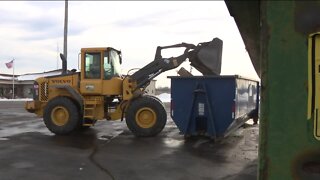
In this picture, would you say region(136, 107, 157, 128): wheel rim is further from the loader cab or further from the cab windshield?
the cab windshield

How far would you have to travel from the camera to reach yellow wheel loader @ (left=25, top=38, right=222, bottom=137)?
Result: 14.1 m

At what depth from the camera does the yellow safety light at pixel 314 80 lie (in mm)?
2240

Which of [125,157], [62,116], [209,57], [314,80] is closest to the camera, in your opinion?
[314,80]

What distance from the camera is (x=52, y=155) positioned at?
33.0 feet

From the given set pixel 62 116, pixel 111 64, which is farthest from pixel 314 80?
pixel 62 116

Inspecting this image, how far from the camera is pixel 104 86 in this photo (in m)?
14.2

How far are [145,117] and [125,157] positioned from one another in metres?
3.89

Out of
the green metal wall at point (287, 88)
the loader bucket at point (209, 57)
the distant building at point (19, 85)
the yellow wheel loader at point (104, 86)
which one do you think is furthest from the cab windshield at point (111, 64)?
the distant building at point (19, 85)

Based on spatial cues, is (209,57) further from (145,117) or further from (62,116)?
(62,116)

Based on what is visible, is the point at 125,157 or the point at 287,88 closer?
the point at 287,88

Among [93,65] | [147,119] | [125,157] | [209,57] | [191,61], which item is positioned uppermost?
[209,57]

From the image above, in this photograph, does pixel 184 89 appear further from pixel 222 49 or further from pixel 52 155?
pixel 52 155

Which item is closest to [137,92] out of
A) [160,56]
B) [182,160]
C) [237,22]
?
[160,56]

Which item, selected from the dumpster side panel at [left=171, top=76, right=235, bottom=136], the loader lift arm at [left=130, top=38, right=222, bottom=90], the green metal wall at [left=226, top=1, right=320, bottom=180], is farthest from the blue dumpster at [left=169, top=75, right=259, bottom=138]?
the green metal wall at [left=226, top=1, right=320, bottom=180]
